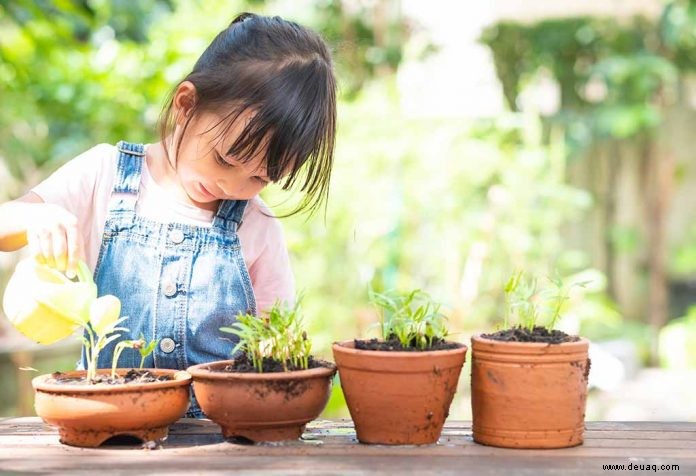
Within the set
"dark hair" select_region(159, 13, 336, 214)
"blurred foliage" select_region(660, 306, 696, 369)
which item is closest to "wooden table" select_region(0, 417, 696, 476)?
"dark hair" select_region(159, 13, 336, 214)

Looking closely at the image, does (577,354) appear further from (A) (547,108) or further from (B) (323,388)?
(A) (547,108)

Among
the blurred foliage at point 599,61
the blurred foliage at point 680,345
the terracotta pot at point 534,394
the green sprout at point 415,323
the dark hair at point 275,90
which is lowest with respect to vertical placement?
the blurred foliage at point 680,345

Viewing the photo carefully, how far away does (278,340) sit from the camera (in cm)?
168

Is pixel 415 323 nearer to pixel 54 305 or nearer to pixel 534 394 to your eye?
pixel 534 394

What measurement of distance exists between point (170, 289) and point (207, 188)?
223mm

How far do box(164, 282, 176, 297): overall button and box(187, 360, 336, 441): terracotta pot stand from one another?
0.40m

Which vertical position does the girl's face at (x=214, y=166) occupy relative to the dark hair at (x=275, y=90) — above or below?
below

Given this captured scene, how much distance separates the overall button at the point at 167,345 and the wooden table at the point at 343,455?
0.30 m

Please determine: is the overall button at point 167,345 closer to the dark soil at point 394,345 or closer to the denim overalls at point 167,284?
the denim overalls at point 167,284

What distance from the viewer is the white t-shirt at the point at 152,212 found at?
206cm

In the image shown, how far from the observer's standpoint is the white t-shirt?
6.77 ft

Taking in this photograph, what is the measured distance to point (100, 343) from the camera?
5.57ft

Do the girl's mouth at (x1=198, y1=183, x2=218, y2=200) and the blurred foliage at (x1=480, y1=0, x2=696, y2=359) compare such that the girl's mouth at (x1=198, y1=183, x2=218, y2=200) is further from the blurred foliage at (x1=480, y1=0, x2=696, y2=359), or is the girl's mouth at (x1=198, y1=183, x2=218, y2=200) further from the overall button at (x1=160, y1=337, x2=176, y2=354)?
the blurred foliage at (x1=480, y1=0, x2=696, y2=359)

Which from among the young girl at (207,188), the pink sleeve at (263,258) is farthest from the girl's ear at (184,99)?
the pink sleeve at (263,258)
